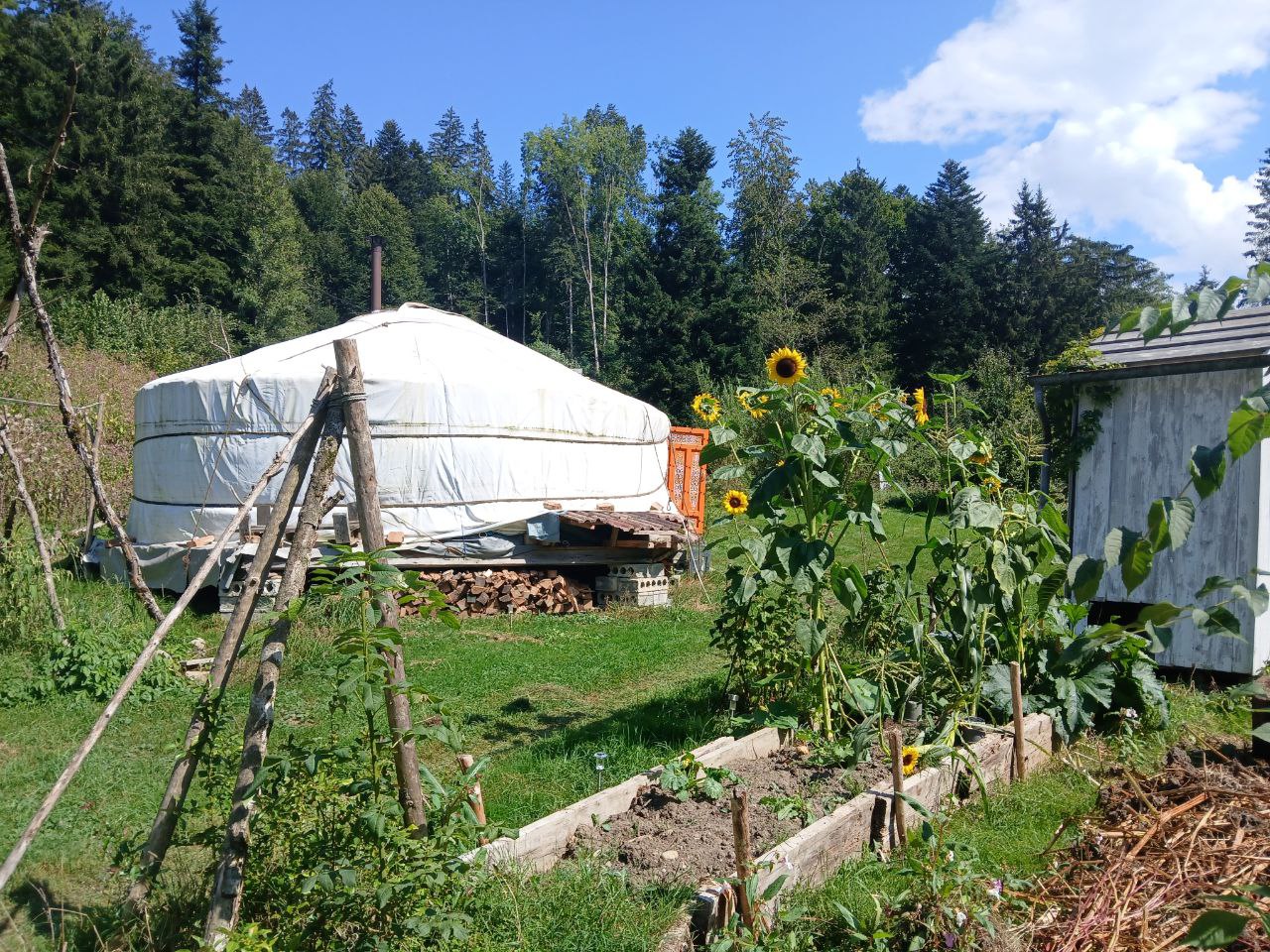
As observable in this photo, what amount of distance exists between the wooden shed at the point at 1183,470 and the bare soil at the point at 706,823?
3.06 m

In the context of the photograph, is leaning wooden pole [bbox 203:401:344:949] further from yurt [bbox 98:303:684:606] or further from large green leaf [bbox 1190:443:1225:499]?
yurt [bbox 98:303:684:606]

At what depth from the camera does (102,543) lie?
28.3 feet

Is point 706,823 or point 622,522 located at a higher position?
point 622,522

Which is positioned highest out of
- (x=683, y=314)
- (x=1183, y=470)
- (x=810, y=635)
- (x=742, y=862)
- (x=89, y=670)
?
(x=683, y=314)

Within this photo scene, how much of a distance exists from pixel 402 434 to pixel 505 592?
5.46 ft

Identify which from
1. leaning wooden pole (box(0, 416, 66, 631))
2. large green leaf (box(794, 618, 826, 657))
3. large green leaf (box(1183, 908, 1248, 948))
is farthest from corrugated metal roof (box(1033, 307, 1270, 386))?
leaning wooden pole (box(0, 416, 66, 631))

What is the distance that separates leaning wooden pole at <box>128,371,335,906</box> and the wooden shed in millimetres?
4712

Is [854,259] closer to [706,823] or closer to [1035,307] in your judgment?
[1035,307]

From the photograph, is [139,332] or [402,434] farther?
[139,332]

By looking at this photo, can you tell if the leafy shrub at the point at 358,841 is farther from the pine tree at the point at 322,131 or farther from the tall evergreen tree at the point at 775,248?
the pine tree at the point at 322,131

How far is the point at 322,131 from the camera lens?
197 feet

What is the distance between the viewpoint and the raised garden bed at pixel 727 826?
2.54 metres

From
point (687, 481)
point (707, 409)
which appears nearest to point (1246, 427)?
point (707, 409)

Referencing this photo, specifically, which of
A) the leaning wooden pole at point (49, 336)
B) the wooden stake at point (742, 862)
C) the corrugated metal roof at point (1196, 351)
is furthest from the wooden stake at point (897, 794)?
the corrugated metal roof at point (1196, 351)
